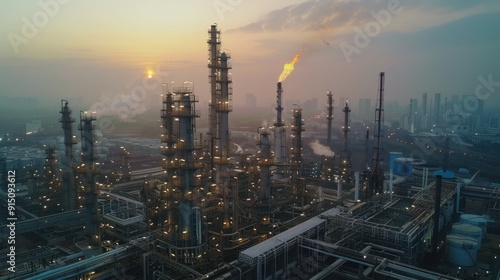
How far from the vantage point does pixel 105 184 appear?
31906mm

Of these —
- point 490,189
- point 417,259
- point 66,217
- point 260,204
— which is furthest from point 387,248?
point 66,217

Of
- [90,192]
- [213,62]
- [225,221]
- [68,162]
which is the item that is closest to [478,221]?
[225,221]

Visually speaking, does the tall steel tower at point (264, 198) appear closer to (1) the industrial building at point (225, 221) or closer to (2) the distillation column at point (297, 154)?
(1) the industrial building at point (225, 221)

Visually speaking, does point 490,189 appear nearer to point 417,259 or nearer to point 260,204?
point 417,259

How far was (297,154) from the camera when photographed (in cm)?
2834

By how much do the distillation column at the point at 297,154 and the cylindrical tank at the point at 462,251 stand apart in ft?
34.2

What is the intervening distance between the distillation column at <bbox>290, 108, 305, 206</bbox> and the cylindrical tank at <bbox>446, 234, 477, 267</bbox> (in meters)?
10.4

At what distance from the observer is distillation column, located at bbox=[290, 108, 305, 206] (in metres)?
26.5

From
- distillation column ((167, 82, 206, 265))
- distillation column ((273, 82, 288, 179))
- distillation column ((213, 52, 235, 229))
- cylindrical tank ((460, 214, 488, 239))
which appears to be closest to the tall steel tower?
distillation column ((213, 52, 235, 229))

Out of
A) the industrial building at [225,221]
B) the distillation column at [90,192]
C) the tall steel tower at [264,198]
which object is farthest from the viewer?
the distillation column at [90,192]

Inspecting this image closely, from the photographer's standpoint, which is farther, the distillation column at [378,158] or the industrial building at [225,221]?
the distillation column at [378,158]

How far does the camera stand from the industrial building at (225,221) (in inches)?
598

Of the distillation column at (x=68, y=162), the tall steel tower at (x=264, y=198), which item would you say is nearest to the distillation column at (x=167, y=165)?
the tall steel tower at (x=264, y=198)

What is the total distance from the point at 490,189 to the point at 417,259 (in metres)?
14.2
